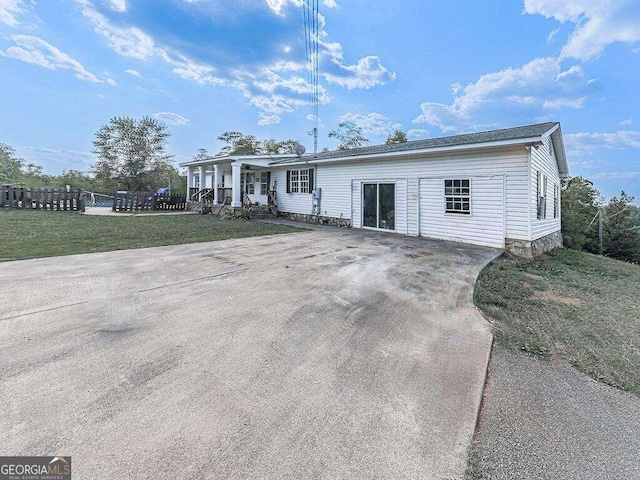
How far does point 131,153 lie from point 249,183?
1689 cm

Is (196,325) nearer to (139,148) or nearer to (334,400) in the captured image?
(334,400)

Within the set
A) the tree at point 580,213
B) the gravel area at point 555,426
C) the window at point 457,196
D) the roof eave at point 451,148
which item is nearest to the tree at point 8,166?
the roof eave at point 451,148

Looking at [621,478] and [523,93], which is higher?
[523,93]

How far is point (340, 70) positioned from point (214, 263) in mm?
21834

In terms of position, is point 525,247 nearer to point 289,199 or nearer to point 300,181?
point 300,181

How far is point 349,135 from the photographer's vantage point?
1449 inches

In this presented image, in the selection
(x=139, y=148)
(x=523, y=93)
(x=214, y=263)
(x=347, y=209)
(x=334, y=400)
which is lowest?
(x=334, y=400)

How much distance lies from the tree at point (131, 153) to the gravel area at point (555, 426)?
32.5 m

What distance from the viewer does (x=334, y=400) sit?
2082mm

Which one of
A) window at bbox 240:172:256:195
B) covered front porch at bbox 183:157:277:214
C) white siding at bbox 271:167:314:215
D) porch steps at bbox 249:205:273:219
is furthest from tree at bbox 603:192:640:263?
window at bbox 240:172:256:195

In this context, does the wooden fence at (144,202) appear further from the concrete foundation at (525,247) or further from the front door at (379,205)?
the concrete foundation at (525,247)

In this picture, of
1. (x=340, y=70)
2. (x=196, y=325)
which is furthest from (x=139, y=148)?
(x=196, y=325)

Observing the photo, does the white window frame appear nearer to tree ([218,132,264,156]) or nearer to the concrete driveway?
the concrete driveway

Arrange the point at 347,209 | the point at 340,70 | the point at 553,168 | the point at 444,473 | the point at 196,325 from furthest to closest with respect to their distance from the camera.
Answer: the point at 340,70, the point at 347,209, the point at 553,168, the point at 196,325, the point at 444,473
